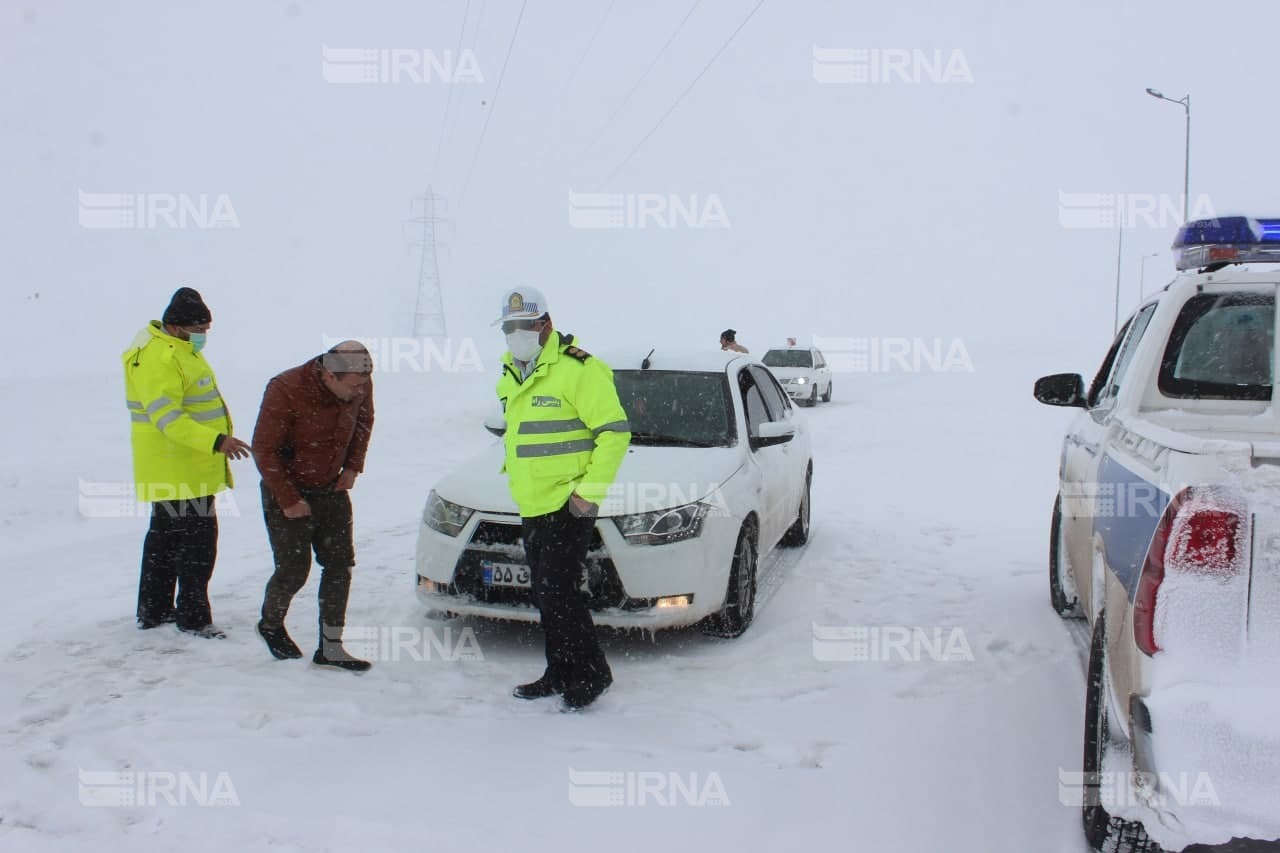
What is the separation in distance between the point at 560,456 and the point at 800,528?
3.99 metres

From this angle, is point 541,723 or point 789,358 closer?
point 541,723

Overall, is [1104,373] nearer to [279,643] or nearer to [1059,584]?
[1059,584]

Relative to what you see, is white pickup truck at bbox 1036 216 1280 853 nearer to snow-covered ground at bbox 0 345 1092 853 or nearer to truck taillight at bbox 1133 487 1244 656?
truck taillight at bbox 1133 487 1244 656

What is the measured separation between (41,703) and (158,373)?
173cm

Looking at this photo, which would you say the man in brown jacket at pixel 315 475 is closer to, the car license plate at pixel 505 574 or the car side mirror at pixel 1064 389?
the car license plate at pixel 505 574

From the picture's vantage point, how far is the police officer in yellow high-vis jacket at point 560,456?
427 cm

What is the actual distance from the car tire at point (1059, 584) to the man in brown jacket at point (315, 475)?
421cm

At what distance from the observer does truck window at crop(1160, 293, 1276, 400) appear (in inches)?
151

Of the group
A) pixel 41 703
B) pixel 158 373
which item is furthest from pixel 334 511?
pixel 41 703

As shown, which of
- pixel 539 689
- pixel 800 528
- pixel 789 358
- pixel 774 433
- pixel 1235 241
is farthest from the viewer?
pixel 789 358

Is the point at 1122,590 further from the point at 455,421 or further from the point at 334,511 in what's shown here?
the point at 455,421

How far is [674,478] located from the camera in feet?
17.3

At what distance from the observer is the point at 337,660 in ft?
16.2

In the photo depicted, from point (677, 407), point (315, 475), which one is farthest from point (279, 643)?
point (677, 407)
